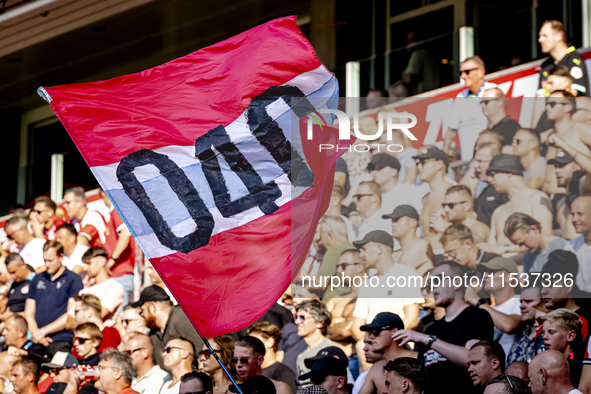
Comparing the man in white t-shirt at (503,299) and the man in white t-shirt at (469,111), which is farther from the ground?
the man in white t-shirt at (469,111)

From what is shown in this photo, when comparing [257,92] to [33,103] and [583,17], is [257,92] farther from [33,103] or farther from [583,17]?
[33,103]

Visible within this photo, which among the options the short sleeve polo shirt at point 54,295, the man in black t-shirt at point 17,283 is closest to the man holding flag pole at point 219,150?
the short sleeve polo shirt at point 54,295

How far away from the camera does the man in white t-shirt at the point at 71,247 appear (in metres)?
10.6

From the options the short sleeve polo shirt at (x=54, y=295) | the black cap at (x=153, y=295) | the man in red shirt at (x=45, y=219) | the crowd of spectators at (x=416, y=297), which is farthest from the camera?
the man in red shirt at (x=45, y=219)

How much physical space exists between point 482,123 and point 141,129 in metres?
3.65

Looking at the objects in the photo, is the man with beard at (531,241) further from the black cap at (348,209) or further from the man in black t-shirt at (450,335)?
the black cap at (348,209)

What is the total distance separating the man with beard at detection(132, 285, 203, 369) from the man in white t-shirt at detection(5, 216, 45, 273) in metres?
3.54

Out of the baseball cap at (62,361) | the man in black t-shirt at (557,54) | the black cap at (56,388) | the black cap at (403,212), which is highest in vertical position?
the man in black t-shirt at (557,54)

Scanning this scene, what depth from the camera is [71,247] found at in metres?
10.6

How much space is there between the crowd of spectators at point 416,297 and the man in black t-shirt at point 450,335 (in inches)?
0.4

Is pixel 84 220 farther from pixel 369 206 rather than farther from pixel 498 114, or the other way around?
pixel 498 114

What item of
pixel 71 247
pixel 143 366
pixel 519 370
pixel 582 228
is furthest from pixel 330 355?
pixel 71 247

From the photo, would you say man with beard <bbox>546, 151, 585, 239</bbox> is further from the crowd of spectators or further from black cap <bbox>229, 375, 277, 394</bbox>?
black cap <bbox>229, 375, 277, 394</bbox>

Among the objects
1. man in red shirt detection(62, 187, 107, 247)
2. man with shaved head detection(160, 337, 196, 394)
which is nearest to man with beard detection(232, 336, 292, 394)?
man with shaved head detection(160, 337, 196, 394)
